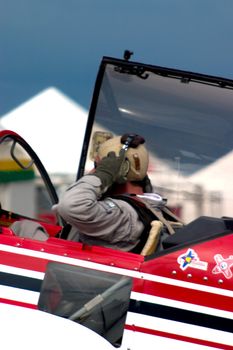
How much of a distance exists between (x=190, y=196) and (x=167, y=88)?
1.76ft

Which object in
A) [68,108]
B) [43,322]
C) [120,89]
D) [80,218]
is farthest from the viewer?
[68,108]

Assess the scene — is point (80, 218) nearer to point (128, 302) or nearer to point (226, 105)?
point (128, 302)

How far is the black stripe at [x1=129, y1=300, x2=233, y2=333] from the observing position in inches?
106

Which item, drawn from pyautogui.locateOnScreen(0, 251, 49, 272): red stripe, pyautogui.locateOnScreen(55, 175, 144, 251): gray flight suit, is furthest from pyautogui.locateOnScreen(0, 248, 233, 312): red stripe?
pyautogui.locateOnScreen(0, 251, 49, 272): red stripe

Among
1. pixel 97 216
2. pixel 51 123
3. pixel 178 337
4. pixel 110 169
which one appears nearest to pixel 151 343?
pixel 178 337

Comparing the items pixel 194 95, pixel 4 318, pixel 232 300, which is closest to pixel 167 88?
pixel 194 95

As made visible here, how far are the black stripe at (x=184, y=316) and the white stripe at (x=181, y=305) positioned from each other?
0.4 inches

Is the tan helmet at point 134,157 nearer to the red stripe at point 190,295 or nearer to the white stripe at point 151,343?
the red stripe at point 190,295

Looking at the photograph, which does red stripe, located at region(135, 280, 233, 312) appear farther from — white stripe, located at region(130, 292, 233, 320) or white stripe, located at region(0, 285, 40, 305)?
white stripe, located at region(0, 285, 40, 305)

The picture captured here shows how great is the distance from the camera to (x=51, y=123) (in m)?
7.25

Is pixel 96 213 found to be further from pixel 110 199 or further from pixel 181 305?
pixel 181 305

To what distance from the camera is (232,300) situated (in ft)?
8.86

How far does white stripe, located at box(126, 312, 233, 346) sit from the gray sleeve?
0.34m

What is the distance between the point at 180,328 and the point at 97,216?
51 centimetres
